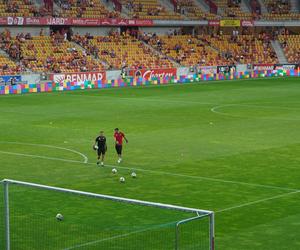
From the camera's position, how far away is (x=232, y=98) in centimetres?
6197

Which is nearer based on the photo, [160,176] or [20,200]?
[20,200]

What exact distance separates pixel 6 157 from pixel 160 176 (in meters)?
8.02

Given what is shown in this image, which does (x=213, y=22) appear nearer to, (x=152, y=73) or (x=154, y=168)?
(x=152, y=73)

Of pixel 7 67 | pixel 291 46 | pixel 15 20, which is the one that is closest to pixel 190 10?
pixel 291 46

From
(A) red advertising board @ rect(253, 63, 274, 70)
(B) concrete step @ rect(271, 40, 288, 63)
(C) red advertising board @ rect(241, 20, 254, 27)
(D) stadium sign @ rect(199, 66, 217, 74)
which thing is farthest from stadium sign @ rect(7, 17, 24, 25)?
(B) concrete step @ rect(271, 40, 288, 63)

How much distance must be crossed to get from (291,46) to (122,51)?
31.3m

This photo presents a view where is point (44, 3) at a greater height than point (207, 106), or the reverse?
point (44, 3)

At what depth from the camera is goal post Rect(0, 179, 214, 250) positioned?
18422 millimetres

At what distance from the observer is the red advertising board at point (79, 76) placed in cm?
6975

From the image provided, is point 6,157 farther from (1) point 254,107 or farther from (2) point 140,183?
(1) point 254,107

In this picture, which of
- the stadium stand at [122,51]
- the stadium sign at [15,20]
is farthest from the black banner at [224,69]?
the stadium sign at [15,20]

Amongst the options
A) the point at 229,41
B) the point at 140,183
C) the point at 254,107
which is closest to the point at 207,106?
the point at 254,107

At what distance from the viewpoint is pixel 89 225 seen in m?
21.0

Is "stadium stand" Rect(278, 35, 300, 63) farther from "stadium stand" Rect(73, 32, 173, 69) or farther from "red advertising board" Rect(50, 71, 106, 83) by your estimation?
"red advertising board" Rect(50, 71, 106, 83)
